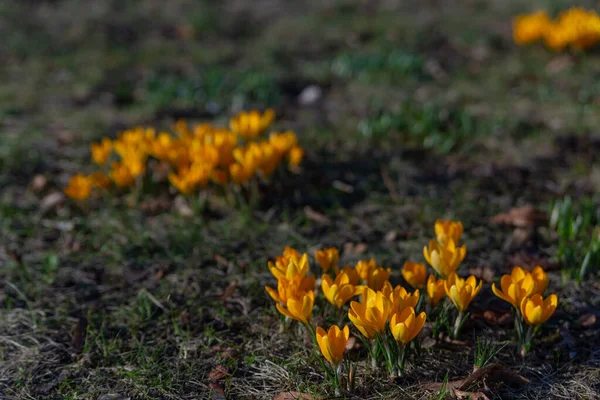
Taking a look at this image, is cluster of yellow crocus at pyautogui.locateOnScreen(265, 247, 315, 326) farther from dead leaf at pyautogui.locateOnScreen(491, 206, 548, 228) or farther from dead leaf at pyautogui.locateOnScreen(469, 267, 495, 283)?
dead leaf at pyautogui.locateOnScreen(491, 206, 548, 228)

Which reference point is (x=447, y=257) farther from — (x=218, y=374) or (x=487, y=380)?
(x=218, y=374)

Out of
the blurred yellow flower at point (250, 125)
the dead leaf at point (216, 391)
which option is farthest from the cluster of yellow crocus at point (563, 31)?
the dead leaf at point (216, 391)

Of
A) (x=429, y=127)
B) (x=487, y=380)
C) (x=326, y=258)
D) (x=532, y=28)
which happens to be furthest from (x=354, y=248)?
(x=532, y=28)

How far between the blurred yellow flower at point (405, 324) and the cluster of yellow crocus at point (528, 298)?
0.31 m

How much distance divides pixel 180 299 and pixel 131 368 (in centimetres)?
45

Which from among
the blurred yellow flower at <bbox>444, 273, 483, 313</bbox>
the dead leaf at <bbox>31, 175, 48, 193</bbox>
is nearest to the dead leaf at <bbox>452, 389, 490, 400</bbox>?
the blurred yellow flower at <bbox>444, 273, 483, 313</bbox>

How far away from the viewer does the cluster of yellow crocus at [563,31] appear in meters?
5.34

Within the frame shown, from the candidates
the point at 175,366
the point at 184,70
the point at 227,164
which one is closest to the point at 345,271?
the point at 175,366

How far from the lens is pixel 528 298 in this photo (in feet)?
6.98

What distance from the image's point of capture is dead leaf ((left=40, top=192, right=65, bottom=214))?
349 centimetres

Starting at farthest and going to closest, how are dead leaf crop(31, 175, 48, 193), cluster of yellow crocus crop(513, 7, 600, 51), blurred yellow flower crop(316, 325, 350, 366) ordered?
1. cluster of yellow crocus crop(513, 7, 600, 51)
2. dead leaf crop(31, 175, 48, 193)
3. blurred yellow flower crop(316, 325, 350, 366)

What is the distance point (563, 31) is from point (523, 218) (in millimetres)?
3014

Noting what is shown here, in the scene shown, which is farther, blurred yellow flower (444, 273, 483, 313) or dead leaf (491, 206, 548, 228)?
dead leaf (491, 206, 548, 228)

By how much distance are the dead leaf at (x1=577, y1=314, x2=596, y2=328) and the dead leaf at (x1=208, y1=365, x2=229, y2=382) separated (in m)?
1.44
